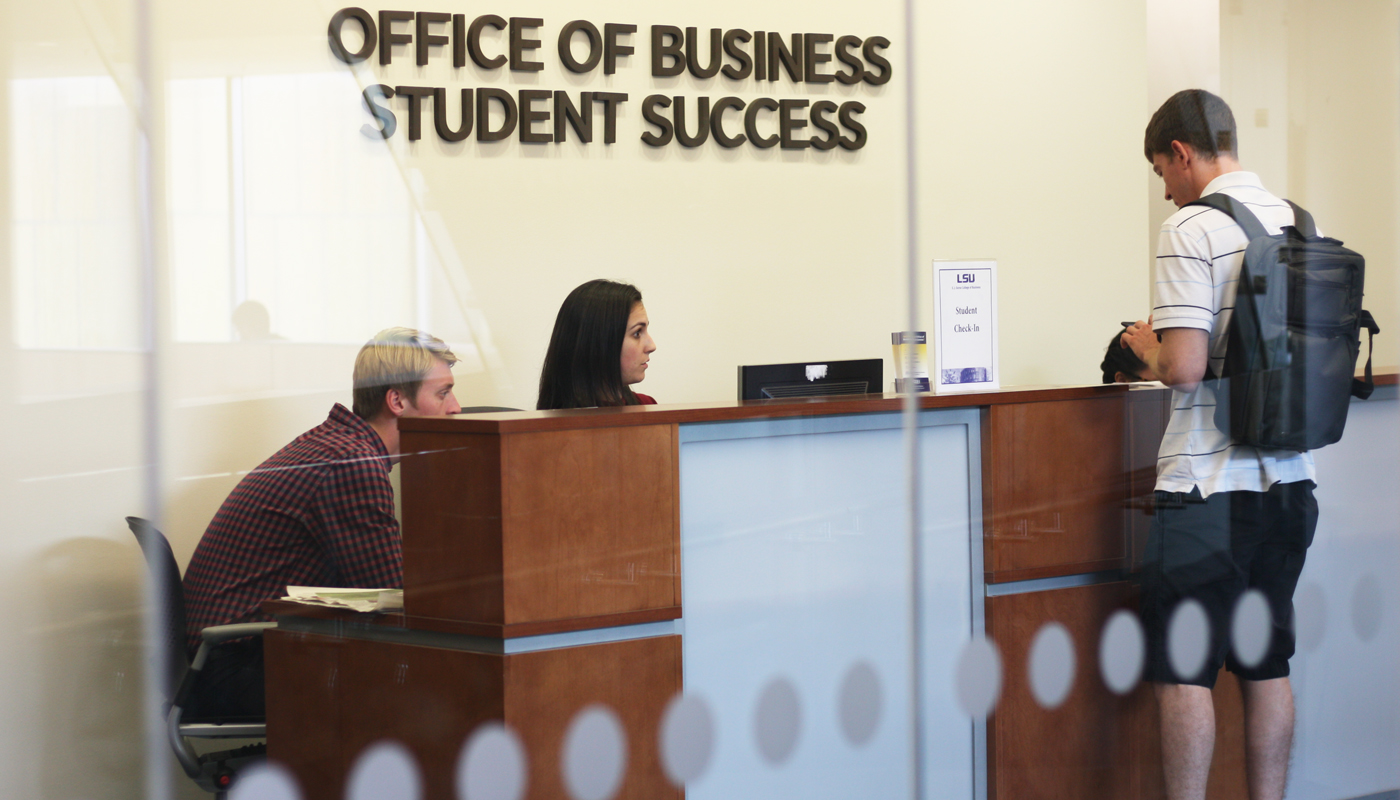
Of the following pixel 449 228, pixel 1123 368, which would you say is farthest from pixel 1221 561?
pixel 449 228

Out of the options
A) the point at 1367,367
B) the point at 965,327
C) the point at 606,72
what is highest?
the point at 606,72

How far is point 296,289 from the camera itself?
3.02 meters

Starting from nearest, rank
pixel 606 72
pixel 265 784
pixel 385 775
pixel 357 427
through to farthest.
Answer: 1. pixel 385 775
2. pixel 265 784
3. pixel 357 427
4. pixel 606 72

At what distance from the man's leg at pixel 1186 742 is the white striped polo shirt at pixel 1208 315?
0.49 m

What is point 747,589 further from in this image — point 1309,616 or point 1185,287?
point 1309,616

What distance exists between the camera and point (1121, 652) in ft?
9.28

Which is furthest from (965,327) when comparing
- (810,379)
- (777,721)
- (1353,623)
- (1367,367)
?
(1353,623)

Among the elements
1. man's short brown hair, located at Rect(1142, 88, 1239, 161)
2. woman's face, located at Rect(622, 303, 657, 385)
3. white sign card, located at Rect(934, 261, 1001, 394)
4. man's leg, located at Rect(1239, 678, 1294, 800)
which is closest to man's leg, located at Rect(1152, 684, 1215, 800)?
man's leg, located at Rect(1239, 678, 1294, 800)

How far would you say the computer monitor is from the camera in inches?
107

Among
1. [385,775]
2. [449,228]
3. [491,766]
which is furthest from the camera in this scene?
[449,228]

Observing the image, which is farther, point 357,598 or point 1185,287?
point 1185,287

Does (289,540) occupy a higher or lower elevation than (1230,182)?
lower

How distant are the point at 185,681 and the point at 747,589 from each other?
120 cm

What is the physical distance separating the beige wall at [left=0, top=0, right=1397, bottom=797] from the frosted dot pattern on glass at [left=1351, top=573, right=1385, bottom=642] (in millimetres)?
793
